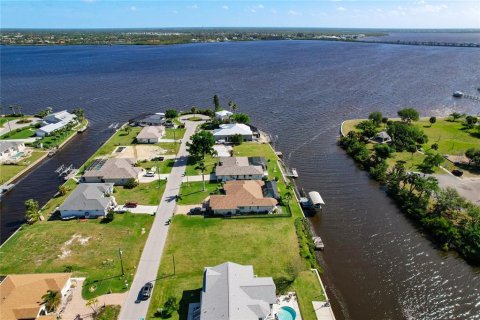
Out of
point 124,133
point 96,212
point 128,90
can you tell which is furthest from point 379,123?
point 128,90

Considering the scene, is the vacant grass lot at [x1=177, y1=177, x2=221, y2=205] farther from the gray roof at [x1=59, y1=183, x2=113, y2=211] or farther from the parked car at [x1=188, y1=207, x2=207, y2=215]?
the gray roof at [x1=59, y1=183, x2=113, y2=211]

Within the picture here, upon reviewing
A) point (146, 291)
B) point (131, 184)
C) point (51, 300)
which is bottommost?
point (146, 291)

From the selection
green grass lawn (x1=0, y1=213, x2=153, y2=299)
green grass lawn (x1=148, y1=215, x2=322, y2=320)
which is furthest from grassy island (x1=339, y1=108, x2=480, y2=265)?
green grass lawn (x1=0, y1=213, x2=153, y2=299)

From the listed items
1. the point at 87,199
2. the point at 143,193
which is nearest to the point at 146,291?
the point at 87,199

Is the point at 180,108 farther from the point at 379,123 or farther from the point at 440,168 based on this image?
the point at 440,168

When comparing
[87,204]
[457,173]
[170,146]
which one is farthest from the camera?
[170,146]

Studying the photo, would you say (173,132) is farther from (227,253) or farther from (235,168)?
(227,253)
